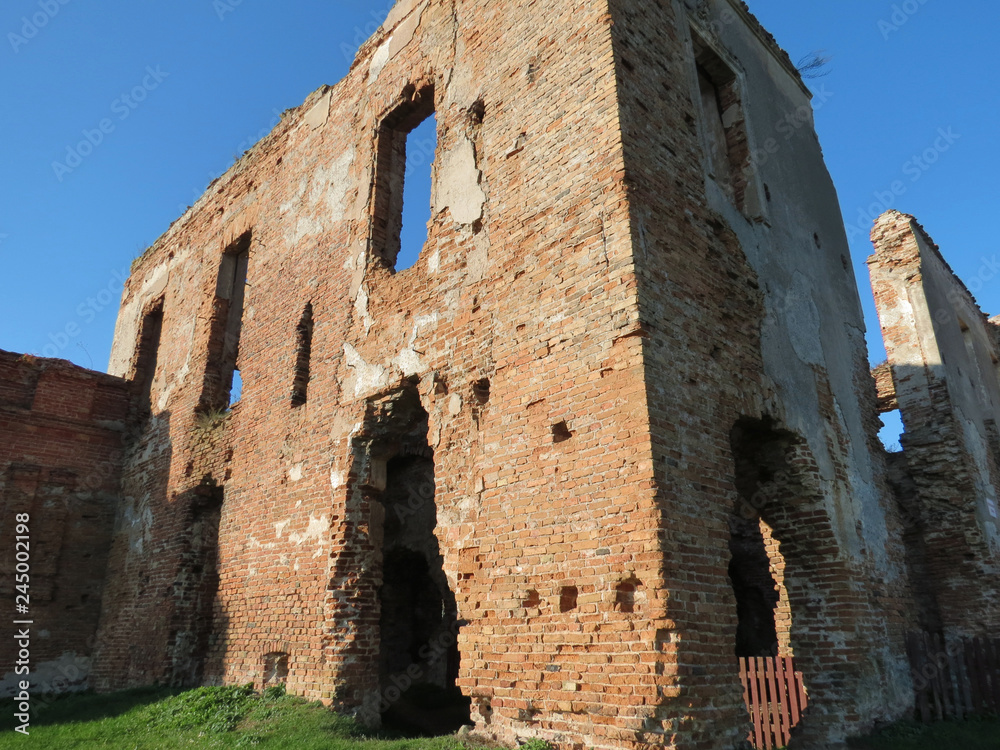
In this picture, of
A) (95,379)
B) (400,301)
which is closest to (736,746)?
(400,301)

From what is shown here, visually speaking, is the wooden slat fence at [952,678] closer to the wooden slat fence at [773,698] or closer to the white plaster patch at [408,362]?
the wooden slat fence at [773,698]

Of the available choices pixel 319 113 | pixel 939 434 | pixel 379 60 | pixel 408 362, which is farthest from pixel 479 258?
pixel 939 434

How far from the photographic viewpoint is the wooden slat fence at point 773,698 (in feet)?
21.2

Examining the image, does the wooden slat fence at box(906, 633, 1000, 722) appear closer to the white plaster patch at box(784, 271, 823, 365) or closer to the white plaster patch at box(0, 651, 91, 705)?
the white plaster patch at box(784, 271, 823, 365)

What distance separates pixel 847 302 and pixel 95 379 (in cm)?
1212

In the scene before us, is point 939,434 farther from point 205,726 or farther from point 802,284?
point 205,726

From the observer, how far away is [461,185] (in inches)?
271

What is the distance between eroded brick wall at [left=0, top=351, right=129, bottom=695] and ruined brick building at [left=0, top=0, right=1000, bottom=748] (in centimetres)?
6

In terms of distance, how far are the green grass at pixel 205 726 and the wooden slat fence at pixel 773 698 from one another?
3243mm

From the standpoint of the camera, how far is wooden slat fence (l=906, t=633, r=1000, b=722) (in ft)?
22.9

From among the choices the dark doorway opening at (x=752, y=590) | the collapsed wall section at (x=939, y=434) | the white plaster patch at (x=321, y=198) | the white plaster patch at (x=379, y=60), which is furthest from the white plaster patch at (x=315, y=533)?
the collapsed wall section at (x=939, y=434)

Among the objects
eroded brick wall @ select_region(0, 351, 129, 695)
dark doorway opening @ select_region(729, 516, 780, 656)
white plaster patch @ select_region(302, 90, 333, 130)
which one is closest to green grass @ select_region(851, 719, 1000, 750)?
dark doorway opening @ select_region(729, 516, 780, 656)

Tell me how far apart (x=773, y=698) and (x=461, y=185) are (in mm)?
5826

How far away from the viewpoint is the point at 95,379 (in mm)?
12211
